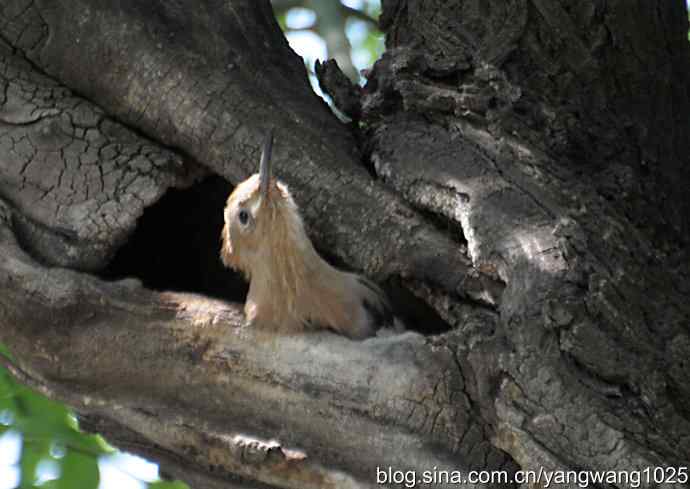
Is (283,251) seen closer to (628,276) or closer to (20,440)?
(628,276)

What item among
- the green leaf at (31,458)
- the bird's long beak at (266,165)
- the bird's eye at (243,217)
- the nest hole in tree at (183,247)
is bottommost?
the green leaf at (31,458)

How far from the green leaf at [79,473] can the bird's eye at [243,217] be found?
1295 millimetres

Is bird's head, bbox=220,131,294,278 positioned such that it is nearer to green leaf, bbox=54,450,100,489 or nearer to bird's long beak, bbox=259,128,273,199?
bird's long beak, bbox=259,128,273,199

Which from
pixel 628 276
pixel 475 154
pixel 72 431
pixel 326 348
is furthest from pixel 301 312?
pixel 72 431

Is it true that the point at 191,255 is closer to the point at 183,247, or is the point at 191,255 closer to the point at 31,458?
the point at 183,247

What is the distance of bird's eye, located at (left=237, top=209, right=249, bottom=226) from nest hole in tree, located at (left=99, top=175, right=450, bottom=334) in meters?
0.29

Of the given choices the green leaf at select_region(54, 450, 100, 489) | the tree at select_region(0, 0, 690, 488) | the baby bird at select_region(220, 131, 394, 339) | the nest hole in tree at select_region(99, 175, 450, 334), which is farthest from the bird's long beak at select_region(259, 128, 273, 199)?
the green leaf at select_region(54, 450, 100, 489)

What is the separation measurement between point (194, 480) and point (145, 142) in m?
1.17

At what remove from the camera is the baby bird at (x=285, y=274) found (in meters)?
3.29

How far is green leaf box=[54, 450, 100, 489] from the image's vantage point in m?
4.16

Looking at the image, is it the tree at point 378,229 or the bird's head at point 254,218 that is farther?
the bird's head at point 254,218

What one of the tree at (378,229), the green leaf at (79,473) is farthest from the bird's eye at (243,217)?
the green leaf at (79,473)

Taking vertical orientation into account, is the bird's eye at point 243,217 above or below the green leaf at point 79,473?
above

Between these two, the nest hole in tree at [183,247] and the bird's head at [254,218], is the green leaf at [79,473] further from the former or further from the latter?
the bird's head at [254,218]
